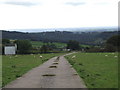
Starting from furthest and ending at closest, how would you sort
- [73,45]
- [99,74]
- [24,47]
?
[73,45] < [24,47] < [99,74]

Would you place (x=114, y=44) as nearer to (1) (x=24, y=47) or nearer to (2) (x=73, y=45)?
(2) (x=73, y=45)

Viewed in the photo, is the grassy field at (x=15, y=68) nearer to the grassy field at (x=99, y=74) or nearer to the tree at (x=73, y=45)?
the grassy field at (x=99, y=74)

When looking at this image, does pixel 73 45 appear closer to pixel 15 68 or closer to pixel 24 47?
pixel 24 47

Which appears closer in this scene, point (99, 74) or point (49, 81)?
point (49, 81)

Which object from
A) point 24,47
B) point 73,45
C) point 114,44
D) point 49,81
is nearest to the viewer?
point 49,81

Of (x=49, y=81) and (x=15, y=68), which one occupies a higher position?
(x=49, y=81)

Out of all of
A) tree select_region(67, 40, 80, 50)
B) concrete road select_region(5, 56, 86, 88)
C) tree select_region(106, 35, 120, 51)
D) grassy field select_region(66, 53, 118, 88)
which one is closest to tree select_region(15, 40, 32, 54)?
tree select_region(67, 40, 80, 50)

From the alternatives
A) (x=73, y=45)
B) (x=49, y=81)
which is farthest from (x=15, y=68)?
(x=73, y=45)

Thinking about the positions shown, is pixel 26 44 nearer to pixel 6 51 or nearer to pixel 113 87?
pixel 6 51

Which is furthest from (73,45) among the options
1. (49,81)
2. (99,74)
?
(49,81)

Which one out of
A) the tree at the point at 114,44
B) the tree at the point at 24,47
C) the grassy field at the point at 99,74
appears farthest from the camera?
the tree at the point at 24,47

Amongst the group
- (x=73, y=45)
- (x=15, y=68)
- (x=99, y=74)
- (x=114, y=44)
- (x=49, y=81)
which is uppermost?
(x=49, y=81)

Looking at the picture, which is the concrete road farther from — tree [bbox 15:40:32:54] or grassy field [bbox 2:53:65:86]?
tree [bbox 15:40:32:54]

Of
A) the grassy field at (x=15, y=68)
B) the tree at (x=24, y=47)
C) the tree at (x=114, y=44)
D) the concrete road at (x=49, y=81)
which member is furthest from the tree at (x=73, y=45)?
the concrete road at (x=49, y=81)
